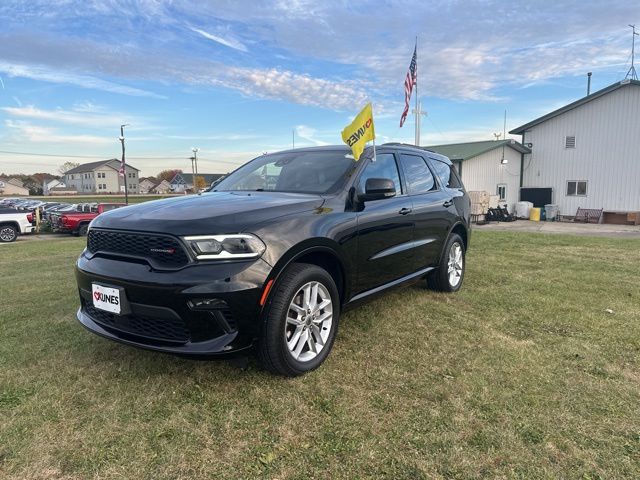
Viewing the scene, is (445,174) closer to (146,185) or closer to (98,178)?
(98,178)

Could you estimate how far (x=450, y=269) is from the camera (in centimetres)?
546

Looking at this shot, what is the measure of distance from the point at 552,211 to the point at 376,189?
23.8 meters

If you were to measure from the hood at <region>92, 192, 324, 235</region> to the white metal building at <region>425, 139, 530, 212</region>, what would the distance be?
69.0ft

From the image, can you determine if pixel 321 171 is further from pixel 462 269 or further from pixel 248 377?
pixel 462 269

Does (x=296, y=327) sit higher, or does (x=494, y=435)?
(x=296, y=327)

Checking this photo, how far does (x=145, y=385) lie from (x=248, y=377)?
2.32ft

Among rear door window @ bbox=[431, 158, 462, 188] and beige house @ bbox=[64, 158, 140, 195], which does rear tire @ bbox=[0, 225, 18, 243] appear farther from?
beige house @ bbox=[64, 158, 140, 195]

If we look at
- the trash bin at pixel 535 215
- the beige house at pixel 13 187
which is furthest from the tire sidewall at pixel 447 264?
the beige house at pixel 13 187

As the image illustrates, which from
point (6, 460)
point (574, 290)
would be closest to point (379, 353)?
point (6, 460)

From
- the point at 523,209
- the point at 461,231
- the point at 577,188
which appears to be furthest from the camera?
the point at 523,209

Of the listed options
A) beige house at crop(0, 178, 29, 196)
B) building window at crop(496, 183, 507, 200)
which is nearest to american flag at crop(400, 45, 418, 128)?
building window at crop(496, 183, 507, 200)

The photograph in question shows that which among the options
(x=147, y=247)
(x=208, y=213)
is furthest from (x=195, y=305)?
(x=208, y=213)

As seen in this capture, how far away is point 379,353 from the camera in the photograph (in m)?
3.59

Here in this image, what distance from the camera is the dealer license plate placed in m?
2.85
